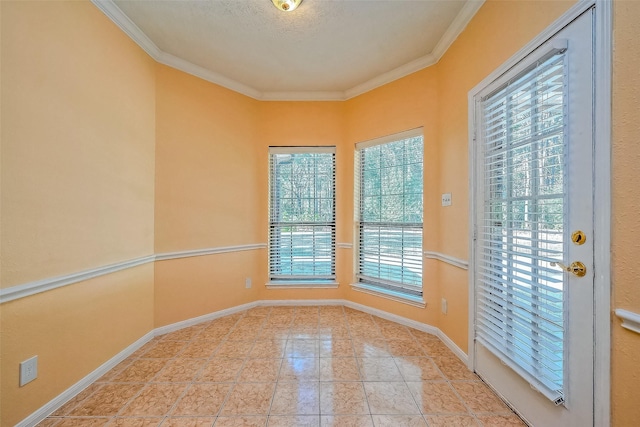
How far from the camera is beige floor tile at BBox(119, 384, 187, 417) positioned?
1492mm

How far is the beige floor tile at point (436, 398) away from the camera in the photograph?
1511 millimetres

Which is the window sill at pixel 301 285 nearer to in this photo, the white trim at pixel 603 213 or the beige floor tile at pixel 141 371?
the beige floor tile at pixel 141 371

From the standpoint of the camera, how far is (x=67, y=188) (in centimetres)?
158

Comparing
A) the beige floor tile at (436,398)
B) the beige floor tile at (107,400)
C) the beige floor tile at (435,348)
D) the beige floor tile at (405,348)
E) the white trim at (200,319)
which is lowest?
the beige floor tile at (107,400)

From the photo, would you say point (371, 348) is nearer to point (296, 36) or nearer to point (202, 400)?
point (202, 400)

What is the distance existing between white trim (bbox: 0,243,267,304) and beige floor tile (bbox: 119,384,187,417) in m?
0.87

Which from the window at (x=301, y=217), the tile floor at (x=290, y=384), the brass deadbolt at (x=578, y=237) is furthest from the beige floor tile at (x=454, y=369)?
the window at (x=301, y=217)

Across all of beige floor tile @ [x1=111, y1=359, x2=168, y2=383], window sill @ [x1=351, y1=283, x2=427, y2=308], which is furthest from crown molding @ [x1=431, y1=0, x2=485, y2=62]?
beige floor tile @ [x1=111, y1=359, x2=168, y2=383]

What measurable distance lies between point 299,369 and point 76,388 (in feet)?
4.83

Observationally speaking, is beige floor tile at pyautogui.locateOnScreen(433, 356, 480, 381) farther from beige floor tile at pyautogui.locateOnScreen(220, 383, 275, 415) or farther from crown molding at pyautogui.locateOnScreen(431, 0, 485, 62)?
crown molding at pyautogui.locateOnScreen(431, 0, 485, 62)

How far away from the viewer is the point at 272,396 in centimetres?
161

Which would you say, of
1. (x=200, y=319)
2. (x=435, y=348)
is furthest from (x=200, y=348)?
(x=435, y=348)

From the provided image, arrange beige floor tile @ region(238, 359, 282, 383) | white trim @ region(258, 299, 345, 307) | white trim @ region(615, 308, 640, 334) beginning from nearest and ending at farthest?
white trim @ region(615, 308, 640, 334) → beige floor tile @ region(238, 359, 282, 383) → white trim @ region(258, 299, 345, 307)

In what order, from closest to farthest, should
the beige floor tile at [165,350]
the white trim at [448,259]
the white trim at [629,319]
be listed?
the white trim at [629,319] → the white trim at [448,259] → the beige floor tile at [165,350]
